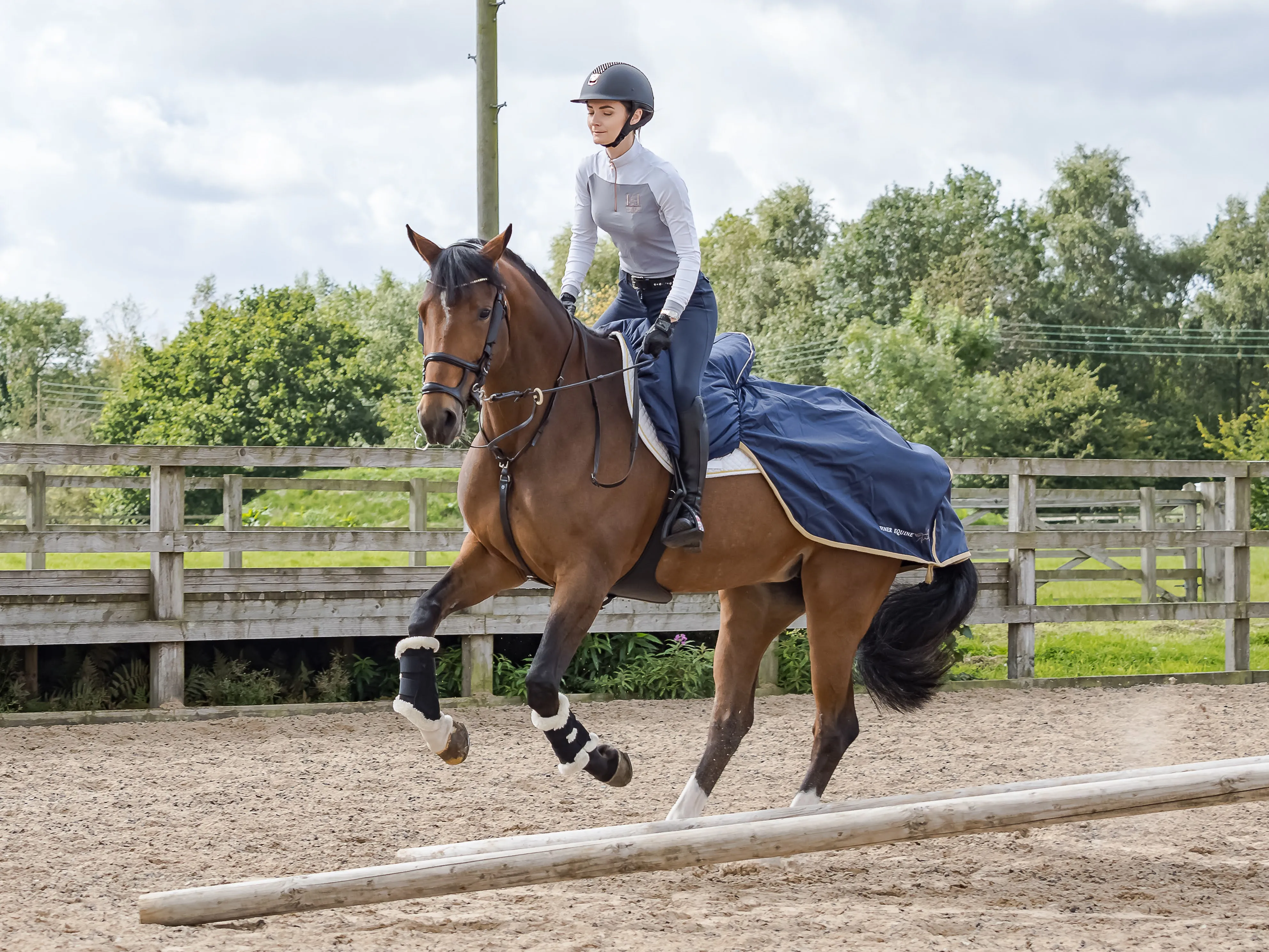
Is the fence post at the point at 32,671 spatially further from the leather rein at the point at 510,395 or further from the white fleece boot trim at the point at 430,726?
the leather rein at the point at 510,395

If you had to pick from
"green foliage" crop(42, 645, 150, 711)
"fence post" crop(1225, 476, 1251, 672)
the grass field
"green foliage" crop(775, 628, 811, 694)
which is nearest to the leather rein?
the grass field

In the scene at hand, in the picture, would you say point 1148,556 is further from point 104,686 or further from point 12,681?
point 12,681

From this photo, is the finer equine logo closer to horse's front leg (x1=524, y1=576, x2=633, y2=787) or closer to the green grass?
horse's front leg (x1=524, y1=576, x2=633, y2=787)

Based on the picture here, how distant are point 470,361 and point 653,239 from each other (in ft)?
3.87

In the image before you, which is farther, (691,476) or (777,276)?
(777,276)

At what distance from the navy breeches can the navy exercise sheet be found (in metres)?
0.05

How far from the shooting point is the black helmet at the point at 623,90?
4.39 m

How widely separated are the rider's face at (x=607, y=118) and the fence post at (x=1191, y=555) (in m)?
10.7

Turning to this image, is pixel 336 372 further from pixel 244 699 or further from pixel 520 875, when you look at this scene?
pixel 520 875

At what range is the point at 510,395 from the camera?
13.4 ft

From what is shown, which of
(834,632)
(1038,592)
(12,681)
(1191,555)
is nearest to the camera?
(834,632)

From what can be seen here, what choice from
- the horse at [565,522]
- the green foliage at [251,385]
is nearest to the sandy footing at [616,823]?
the horse at [565,522]

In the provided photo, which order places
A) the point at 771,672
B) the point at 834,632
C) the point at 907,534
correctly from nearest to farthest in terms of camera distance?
the point at 834,632
the point at 907,534
the point at 771,672

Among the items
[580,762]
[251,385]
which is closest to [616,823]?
[580,762]
